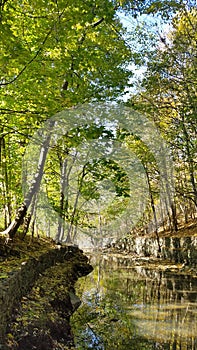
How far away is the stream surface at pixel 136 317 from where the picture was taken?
6.02 meters

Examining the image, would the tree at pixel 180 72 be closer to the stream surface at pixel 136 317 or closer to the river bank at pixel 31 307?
the stream surface at pixel 136 317

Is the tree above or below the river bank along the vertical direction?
above

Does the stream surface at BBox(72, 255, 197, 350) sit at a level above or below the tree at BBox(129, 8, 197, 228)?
below

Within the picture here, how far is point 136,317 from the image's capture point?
7.80 metres

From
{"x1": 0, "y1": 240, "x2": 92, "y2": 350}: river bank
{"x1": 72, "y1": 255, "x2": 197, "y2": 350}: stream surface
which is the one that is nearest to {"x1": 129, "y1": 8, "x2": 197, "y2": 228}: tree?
{"x1": 72, "y1": 255, "x2": 197, "y2": 350}: stream surface

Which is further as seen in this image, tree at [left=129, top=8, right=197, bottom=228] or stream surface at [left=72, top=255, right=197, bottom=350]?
tree at [left=129, top=8, right=197, bottom=228]

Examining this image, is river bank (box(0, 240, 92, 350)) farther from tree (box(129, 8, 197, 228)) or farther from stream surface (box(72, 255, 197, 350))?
tree (box(129, 8, 197, 228))

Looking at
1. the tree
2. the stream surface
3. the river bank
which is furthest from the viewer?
the tree

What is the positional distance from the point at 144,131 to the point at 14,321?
13.7 m

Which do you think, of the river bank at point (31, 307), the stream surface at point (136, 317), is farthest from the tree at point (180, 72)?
the river bank at point (31, 307)

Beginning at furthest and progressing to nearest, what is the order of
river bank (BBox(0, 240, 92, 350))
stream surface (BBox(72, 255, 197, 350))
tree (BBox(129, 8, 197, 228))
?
tree (BBox(129, 8, 197, 228)) < stream surface (BBox(72, 255, 197, 350)) < river bank (BBox(0, 240, 92, 350))

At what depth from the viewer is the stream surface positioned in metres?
6.02

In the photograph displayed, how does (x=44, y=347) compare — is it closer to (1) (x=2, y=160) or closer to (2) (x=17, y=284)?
(2) (x=17, y=284)

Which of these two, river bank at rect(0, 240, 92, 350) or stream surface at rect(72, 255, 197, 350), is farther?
stream surface at rect(72, 255, 197, 350)
